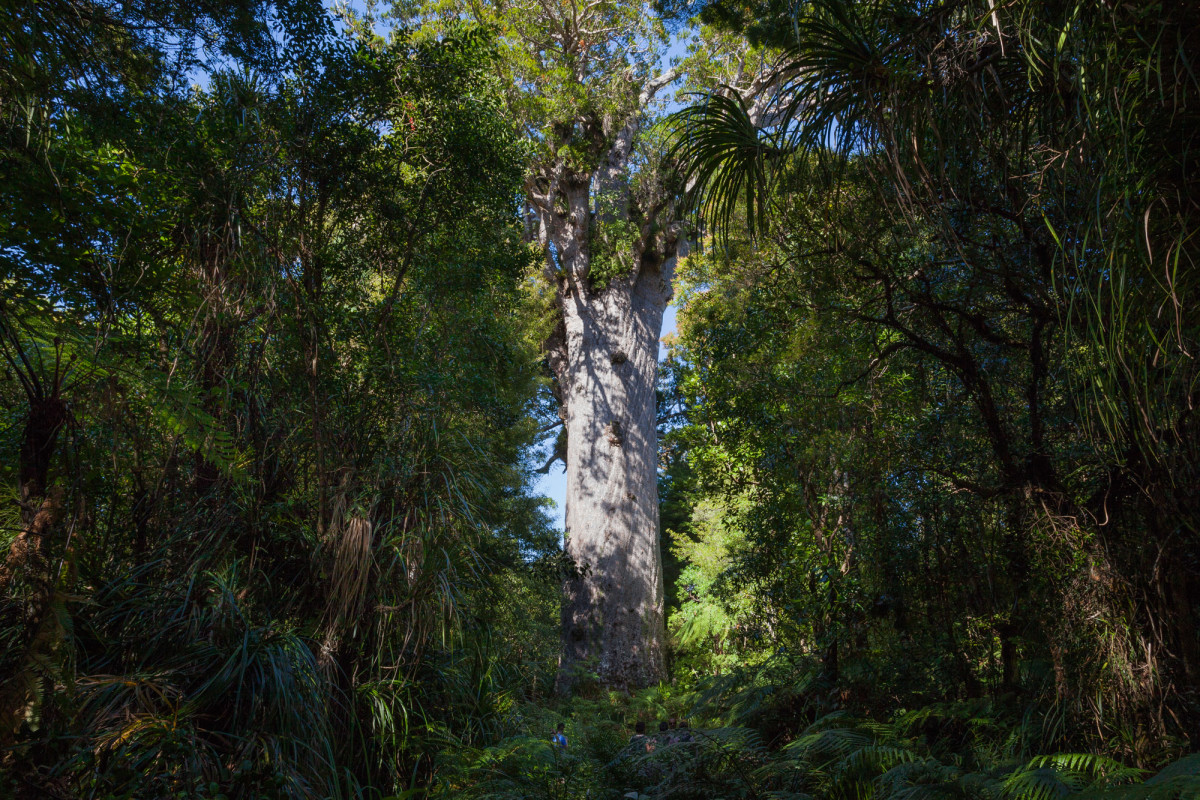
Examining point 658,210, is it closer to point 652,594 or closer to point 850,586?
point 652,594

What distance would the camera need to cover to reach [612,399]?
10523 millimetres

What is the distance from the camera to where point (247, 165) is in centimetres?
453

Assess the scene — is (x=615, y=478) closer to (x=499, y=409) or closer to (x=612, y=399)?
(x=612, y=399)

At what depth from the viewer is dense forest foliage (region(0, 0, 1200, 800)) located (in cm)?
261

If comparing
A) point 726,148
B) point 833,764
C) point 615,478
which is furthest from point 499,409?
point 726,148

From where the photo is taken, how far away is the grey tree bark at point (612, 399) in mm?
9367

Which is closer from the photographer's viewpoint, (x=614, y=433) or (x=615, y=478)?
(x=615, y=478)

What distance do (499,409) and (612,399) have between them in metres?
3.52

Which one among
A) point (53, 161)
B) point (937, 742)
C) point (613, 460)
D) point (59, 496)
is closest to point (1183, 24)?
point (59, 496)

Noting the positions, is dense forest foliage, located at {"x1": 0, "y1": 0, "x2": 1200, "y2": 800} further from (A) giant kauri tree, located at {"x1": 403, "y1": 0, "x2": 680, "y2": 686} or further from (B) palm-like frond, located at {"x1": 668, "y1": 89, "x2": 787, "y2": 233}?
(A) giant kauri tree, located at {"x1": 403, "y1": 0, "x2": 680, "y2": 686}

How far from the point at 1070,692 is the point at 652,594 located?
249 inches

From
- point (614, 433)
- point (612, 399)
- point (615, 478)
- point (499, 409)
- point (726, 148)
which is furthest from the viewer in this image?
point (612, 399)

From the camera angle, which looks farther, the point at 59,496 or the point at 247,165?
the point at 247,165

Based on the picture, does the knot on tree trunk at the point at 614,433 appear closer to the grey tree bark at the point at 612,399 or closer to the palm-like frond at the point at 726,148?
the grey tree bark at the point at 612,399
